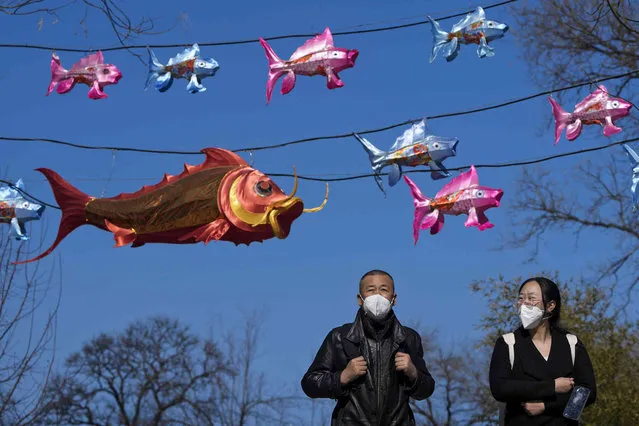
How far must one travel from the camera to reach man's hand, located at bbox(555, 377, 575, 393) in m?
6.51

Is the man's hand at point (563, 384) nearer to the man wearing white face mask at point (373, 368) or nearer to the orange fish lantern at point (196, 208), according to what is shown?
the man wearing white face mask at point (373, 368)

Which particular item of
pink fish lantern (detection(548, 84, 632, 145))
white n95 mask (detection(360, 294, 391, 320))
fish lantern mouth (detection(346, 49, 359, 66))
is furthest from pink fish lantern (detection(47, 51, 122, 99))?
white n95 mask (detection(360, 294, 391, 320))

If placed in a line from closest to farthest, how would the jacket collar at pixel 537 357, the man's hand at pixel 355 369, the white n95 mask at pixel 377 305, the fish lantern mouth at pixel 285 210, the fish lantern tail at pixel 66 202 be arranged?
the man's hand at pixel 355 369 < the white n95 mask at pixel 377 305 < the jacket collar at pixel 537 357 < the fish lantern mouth at pixel 285 210 < the fish lantern tail at pixel 66 202

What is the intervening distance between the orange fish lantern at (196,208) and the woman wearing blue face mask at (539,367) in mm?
4624

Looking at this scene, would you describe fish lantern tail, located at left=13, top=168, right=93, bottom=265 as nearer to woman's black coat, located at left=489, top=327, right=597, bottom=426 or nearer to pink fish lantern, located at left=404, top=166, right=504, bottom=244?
pink fish lantern, located at left=404, top=166, right=504, bottom=244

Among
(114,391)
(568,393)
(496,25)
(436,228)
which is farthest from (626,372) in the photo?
(114,391)

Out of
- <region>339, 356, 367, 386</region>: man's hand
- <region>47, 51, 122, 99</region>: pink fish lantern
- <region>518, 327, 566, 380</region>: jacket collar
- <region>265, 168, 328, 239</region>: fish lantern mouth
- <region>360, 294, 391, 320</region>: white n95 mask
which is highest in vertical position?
<region>47, 51, 122, 99</region>: pink fish lantern

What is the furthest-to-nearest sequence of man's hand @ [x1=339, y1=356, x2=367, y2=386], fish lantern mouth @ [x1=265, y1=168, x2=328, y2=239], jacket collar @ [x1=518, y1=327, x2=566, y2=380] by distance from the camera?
fish lantern mouth @ [x1=265, y1=168, x2=328, y2=239], jacket collar @ [x1=518, y1=327, x2=566, y2=380], man's hand @ [x1=339, y1=356, x2=367, y2=386]

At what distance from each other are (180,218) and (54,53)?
238 cm

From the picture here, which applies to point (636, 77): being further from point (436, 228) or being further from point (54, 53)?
point (54, 53)

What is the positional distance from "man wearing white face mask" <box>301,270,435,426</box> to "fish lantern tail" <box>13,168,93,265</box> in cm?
623

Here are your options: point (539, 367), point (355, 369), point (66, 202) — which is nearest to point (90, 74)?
point (66, 202)

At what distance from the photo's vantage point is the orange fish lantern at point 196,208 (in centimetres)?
1127

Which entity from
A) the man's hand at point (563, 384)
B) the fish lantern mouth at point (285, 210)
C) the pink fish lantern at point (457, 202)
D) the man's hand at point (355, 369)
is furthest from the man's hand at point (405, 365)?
the pink fish lantern at point (457, 202)
